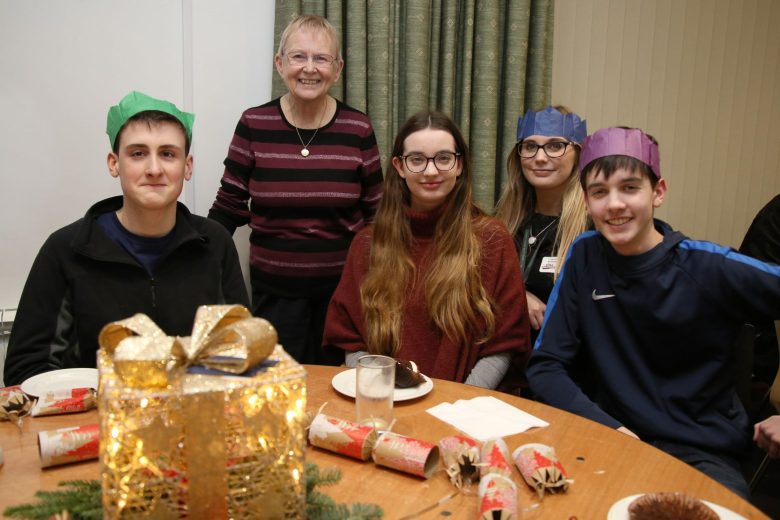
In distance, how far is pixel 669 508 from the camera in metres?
0.93

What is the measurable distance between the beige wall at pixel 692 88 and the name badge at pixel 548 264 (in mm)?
1353

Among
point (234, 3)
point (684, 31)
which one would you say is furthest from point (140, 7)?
point (684, 31)

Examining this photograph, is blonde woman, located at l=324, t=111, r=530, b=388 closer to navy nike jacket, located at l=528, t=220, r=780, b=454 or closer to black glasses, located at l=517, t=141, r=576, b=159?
navy nike jacket, located at l=528, t=220, r=780, b=454

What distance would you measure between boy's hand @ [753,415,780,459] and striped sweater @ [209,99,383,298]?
1.52m

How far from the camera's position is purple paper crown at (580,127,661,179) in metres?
1.71

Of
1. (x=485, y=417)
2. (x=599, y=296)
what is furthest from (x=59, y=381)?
(x=599, y=296)

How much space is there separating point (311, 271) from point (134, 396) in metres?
1.74

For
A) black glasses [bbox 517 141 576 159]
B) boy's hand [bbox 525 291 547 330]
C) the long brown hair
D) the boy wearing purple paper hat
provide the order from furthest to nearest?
black glasses [bbox 517 141 576 159] → boy's hand [bbox 525 291 547 330] → the long brown hair → the boy wearing purple paper hat

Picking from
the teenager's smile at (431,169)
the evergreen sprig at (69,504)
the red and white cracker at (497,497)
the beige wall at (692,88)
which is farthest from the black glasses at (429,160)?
the beige wall at (692,88)

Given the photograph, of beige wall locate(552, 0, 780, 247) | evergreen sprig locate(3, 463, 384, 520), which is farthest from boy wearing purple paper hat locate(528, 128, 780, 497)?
beige wall locate(552, 0, 780, 247)

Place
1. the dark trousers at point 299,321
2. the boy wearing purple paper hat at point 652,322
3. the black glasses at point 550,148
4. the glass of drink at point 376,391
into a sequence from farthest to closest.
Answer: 1. the dark trousers at point 299,321
2. the black glasses at point 550,148
3. the boy wearing purple paper hat at point 652,322
4. the glass of drink at point 376,391

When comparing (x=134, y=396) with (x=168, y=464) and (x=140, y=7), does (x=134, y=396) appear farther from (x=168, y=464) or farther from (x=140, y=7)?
(x=140, y=7)

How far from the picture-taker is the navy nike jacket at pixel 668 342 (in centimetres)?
163

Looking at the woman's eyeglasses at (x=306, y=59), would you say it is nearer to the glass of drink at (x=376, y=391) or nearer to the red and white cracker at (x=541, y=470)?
the glass of drink at (x=376, y=391)
